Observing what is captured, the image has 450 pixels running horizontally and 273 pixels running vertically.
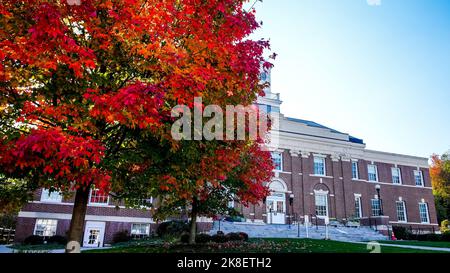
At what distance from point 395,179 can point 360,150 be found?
637 cm

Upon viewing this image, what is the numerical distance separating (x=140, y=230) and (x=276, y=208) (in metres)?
13.7

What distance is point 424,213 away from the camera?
37969mm

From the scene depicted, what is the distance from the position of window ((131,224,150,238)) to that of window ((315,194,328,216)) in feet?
57.8

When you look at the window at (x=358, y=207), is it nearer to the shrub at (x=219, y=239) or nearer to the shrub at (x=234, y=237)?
the shrub at (x=234, y=237)

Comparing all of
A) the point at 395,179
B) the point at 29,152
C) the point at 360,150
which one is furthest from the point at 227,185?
the point at 395,179

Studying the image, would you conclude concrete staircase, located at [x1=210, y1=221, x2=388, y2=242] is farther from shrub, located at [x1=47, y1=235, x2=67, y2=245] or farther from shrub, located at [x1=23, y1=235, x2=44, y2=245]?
shrub, located at [x1=23, y1=235, x2=44, y2=245]

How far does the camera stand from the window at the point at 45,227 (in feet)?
74.7

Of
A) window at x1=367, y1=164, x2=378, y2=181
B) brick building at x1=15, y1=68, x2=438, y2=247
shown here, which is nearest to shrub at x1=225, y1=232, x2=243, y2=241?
brick building at x1=15, y1=68, x2=438, y2=247

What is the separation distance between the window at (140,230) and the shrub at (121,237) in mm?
881

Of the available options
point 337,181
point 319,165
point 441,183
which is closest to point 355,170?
point 337,181

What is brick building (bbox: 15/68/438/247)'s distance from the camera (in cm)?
3150

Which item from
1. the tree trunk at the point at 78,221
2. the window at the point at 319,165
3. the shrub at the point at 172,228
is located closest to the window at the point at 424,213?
the window at the point at 319,165

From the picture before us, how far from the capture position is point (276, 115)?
3403 centimetres

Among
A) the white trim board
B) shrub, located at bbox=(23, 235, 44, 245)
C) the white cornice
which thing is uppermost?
the white cornice
